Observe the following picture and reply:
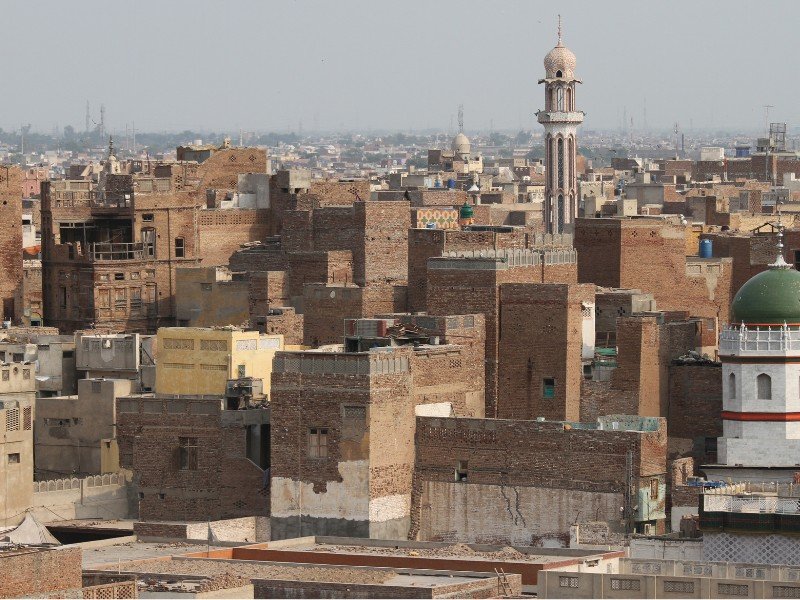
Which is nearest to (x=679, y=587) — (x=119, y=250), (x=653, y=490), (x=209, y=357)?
(x=653, y=490)

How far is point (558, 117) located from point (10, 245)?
3671 centimetres

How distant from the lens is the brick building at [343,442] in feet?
171

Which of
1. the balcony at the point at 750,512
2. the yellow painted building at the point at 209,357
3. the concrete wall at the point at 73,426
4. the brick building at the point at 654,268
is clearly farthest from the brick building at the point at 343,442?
the brick building at the point at 654,268

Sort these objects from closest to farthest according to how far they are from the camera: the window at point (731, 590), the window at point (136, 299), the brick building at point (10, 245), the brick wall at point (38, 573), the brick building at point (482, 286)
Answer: the brick wall at point (38, 573)
the window at point (731, 590)
the brick building at point (482, 286)
the window at point (136, 299)
the brick building at point (10, 245)

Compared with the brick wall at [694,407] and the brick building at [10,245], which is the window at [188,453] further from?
the brick building at [10,245]

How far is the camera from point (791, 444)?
51906 millimetres

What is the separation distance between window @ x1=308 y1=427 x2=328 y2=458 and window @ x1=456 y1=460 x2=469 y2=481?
253 centimetres

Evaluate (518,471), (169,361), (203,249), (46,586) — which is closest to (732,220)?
(203,249)

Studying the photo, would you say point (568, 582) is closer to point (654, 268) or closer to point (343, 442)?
point (343, 442)

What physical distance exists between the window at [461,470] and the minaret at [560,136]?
4935 cm

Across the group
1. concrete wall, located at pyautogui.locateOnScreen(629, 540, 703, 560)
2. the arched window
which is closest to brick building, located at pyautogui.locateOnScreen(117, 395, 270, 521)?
the arched window

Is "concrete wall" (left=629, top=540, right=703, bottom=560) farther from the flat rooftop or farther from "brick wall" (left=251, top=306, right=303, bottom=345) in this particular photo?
"brick wall" (left=251, top=306, right=303, bottom=345)

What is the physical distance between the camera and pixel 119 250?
72.0 m

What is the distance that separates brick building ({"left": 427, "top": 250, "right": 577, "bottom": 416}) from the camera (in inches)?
2275
